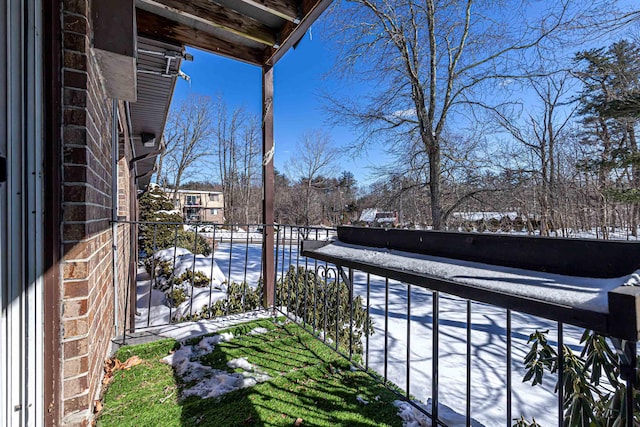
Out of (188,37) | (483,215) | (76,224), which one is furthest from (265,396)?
(483,215)

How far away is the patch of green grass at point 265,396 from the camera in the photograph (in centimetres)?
160

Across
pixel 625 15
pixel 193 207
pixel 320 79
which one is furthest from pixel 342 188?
pixel 625 15

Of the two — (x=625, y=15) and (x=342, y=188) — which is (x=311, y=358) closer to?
(x=625, y=15)

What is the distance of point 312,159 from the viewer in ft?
72.2

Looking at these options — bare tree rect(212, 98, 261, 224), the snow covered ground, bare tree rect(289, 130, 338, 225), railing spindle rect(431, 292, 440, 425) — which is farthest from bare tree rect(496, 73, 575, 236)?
bare tree rect(212, 98, 261, 224)

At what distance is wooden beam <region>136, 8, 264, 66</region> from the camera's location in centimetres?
253

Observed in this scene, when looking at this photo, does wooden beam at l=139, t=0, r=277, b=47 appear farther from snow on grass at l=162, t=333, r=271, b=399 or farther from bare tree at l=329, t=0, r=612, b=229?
bare tree at l=329, t=0, r=612, b=229

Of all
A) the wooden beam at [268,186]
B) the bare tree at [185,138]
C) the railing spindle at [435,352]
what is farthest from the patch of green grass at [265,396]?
the bare tree at [185,138]

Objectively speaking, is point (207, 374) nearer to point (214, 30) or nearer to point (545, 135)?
point (214, 30)

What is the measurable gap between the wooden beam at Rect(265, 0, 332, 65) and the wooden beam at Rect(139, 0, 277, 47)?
135mm

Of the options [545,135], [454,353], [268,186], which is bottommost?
[454,353]

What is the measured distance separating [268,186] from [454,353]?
11.6 ft

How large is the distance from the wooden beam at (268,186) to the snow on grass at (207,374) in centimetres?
98

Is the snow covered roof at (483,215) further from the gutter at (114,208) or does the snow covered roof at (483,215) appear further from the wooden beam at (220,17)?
the gutter at (114,208)
